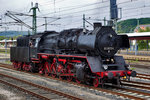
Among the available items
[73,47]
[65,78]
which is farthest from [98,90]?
[65,78]

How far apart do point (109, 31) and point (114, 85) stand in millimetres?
3191

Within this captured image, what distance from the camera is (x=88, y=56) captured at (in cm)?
1020

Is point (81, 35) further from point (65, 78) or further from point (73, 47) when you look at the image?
point (65, 78)

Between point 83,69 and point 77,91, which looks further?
point 83,69

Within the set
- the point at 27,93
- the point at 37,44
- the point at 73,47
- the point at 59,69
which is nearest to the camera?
the point at 27,93

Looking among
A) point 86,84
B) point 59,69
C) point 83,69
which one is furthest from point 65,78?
point 83,69

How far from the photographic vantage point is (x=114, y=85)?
1103cm

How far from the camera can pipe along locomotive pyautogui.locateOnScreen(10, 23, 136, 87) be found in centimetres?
1002

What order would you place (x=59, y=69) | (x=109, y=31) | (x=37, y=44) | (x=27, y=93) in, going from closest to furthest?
(x=27, y=93) < (x=109, y=31) < (x=59, y=69) < (x=37, y=44)

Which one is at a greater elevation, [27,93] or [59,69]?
[59,69]

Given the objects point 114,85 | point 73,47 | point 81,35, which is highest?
point 81,35

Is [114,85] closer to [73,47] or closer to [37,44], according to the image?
[73,47]

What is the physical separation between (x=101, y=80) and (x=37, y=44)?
7.06 metres

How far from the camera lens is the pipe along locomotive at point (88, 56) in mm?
10023
